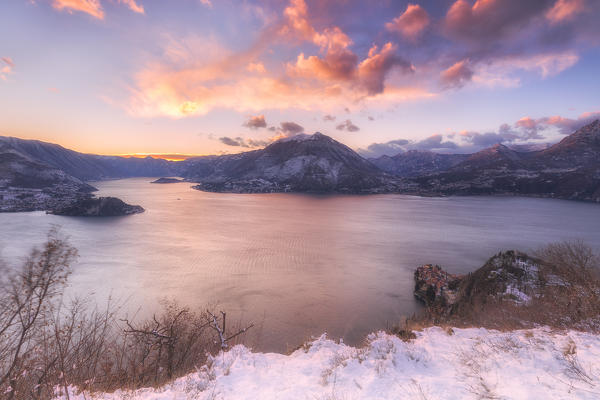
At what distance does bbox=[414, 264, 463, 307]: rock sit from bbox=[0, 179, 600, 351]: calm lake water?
177 centimetres

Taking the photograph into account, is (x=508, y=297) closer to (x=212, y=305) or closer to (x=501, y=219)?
(x=212, y=305)

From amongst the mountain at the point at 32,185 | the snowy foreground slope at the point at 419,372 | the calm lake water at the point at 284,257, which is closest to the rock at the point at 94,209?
the calm lake water at the point at 284,257

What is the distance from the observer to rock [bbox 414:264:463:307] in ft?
88.6

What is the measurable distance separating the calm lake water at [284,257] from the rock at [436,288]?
177 cm

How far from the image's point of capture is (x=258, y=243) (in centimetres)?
6078

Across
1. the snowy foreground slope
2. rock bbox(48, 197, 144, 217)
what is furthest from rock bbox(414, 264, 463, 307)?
rock bbox(48, 197, 144, 217)

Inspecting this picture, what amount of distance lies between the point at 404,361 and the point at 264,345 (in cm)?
1666

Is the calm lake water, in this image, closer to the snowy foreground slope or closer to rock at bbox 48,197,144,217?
rock at bbox 48,197,144,217

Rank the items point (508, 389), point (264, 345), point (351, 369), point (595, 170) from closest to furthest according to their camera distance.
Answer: point (508, 389) < point (351, 369) < point (264, 345) < point (595, 170)

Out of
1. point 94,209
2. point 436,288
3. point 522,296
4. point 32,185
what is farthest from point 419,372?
point 32,185

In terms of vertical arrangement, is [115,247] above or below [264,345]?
below

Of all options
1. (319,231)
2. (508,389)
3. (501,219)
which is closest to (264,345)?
(508,389)

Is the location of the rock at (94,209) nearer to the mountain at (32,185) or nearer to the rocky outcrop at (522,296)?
the mountain at (32,185)

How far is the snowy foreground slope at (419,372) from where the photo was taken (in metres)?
6.14
